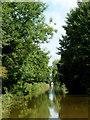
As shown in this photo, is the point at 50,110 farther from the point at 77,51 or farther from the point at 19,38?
A: the point at 77,51

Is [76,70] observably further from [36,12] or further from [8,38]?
[8,38]

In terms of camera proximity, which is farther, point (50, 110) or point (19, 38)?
point (19, 38)

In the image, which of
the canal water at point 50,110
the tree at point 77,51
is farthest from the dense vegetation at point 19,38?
the tree at point 77,51

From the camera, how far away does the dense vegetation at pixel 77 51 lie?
24730mm

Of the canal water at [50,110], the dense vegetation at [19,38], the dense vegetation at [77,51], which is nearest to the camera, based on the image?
the canal water at [50,110]

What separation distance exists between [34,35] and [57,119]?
1314cm

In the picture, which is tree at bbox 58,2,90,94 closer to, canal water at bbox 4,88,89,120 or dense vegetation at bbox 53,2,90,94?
dense vegetation at bbox 53,2,90,94

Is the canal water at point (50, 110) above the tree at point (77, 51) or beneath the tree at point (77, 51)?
beneath

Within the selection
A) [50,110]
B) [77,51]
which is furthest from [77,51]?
[50,110]

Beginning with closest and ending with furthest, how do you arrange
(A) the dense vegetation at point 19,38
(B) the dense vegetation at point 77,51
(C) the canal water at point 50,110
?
(C) the canal water at point 50,110, (A) the dense vegetation at point 19,38, (B) the dense vegetation at point 77,51

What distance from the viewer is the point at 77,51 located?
2550 centimetres

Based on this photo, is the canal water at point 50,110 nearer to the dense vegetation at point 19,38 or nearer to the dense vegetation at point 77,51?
the dense vegetation at point 19,38

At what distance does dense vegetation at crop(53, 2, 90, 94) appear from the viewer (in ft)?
81.1

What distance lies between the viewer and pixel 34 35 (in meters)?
20.7
